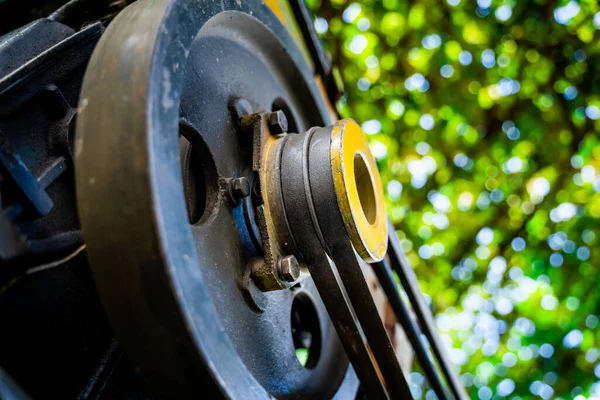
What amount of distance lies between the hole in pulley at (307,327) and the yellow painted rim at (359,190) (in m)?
0.24

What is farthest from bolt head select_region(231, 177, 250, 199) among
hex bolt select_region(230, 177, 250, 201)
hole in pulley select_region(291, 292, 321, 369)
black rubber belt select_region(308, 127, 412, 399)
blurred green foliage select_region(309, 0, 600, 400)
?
blurred green foliage select_region(309, 0, 600, 400)

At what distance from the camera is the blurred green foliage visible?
2.82m

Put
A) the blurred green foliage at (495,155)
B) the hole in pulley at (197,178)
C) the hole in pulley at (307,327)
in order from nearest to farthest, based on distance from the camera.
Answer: the hole in pulley at (197,178) → the hole in pulley at (307,327) → the blurred green foliage at (495,155)

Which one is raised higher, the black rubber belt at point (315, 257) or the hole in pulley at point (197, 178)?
the hole in pulley at point (197, 178)

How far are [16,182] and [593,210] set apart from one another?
9.16 ft

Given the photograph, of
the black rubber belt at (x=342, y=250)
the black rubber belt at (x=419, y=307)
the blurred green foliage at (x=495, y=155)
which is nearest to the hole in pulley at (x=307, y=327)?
the black rubber belt at (x=342, y=250)

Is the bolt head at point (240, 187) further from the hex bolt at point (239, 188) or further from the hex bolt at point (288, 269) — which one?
the hex bolt at point (288, 269)

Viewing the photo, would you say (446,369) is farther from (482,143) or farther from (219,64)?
(482,143)

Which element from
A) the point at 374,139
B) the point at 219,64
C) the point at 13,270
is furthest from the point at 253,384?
the point at 374,139

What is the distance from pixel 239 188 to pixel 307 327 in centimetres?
47

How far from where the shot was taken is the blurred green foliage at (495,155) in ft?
9.27

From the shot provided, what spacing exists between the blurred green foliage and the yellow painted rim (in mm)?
1902

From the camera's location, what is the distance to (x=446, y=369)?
150 cm

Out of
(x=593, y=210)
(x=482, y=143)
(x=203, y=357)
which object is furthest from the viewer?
(x=482, y=143)
